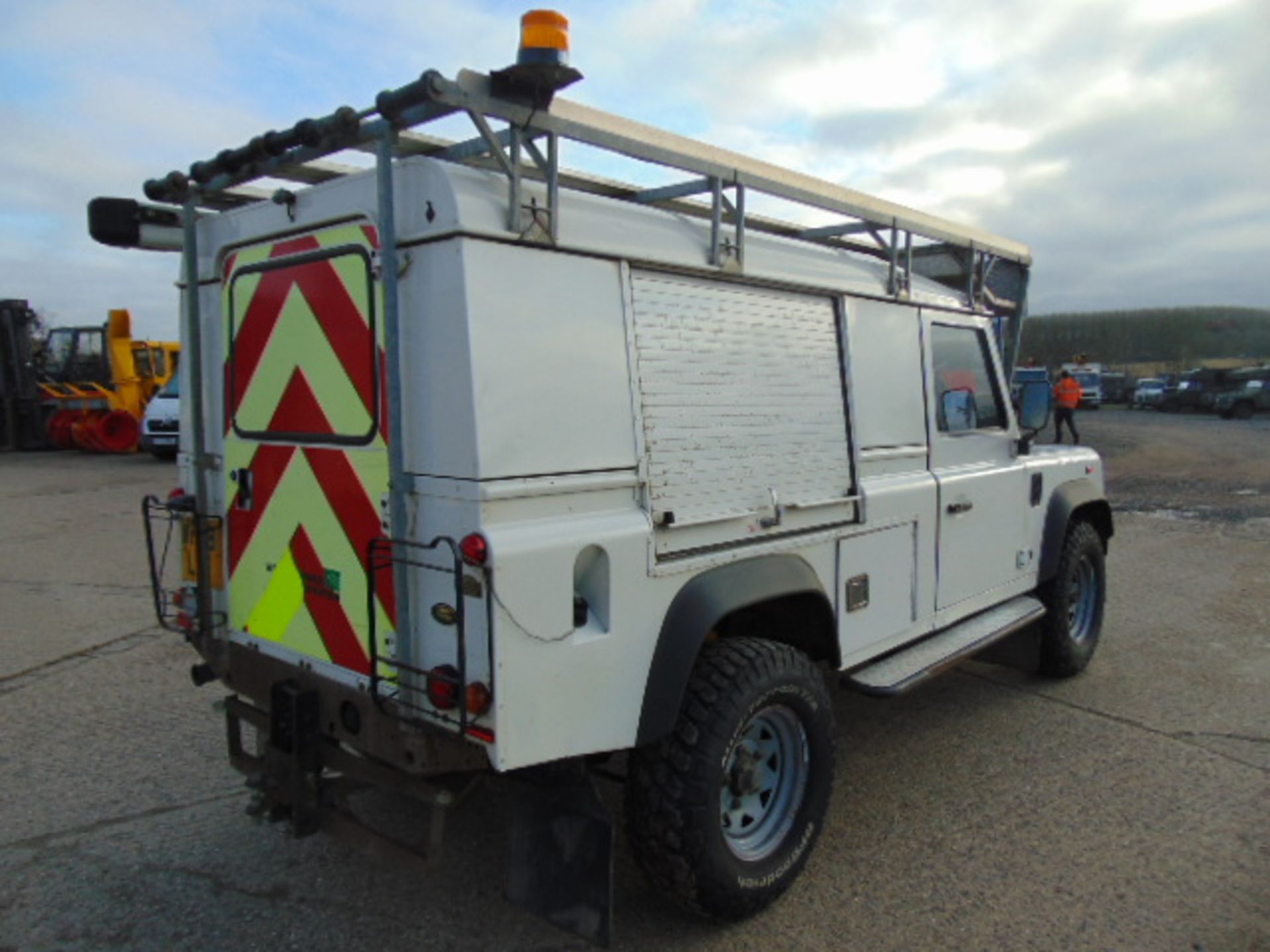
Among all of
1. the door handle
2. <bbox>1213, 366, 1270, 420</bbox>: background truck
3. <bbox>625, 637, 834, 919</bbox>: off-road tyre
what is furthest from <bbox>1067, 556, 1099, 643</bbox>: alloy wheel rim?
<bbox>1213, 366, 1270, 420</bbox>: background truck

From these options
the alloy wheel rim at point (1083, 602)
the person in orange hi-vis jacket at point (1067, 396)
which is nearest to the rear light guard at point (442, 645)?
the alloy wheel rim at point (1083, 602)

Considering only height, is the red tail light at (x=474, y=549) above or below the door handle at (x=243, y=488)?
below

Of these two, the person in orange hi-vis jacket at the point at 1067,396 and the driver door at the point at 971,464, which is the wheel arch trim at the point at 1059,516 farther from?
the person in orange hi-vis jacket at the point at 1067,396

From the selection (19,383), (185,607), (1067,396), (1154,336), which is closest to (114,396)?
(19,383)

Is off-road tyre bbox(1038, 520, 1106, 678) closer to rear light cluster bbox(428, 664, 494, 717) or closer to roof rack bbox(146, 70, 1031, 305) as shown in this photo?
A: roof rack bbox(146, 70, 1031, 305)

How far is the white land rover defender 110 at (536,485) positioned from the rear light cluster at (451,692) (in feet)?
0.03

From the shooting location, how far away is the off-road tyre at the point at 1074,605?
208 inches

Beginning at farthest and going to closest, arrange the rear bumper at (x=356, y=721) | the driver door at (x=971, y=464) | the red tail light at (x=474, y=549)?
the driver door at (x=971, y=464), the rear bumper at (x=356, y=721), the red tail light at (x=474, y=549)

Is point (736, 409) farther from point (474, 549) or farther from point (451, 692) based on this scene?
point (451, 692)

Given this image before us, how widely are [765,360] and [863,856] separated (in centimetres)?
190

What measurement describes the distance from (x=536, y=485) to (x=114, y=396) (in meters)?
20.6

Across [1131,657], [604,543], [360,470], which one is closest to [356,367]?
[360,470]

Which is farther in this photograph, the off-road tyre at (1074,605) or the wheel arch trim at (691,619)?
the off-road tyre at (1074,605)

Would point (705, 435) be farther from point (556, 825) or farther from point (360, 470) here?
point (556, 825)
